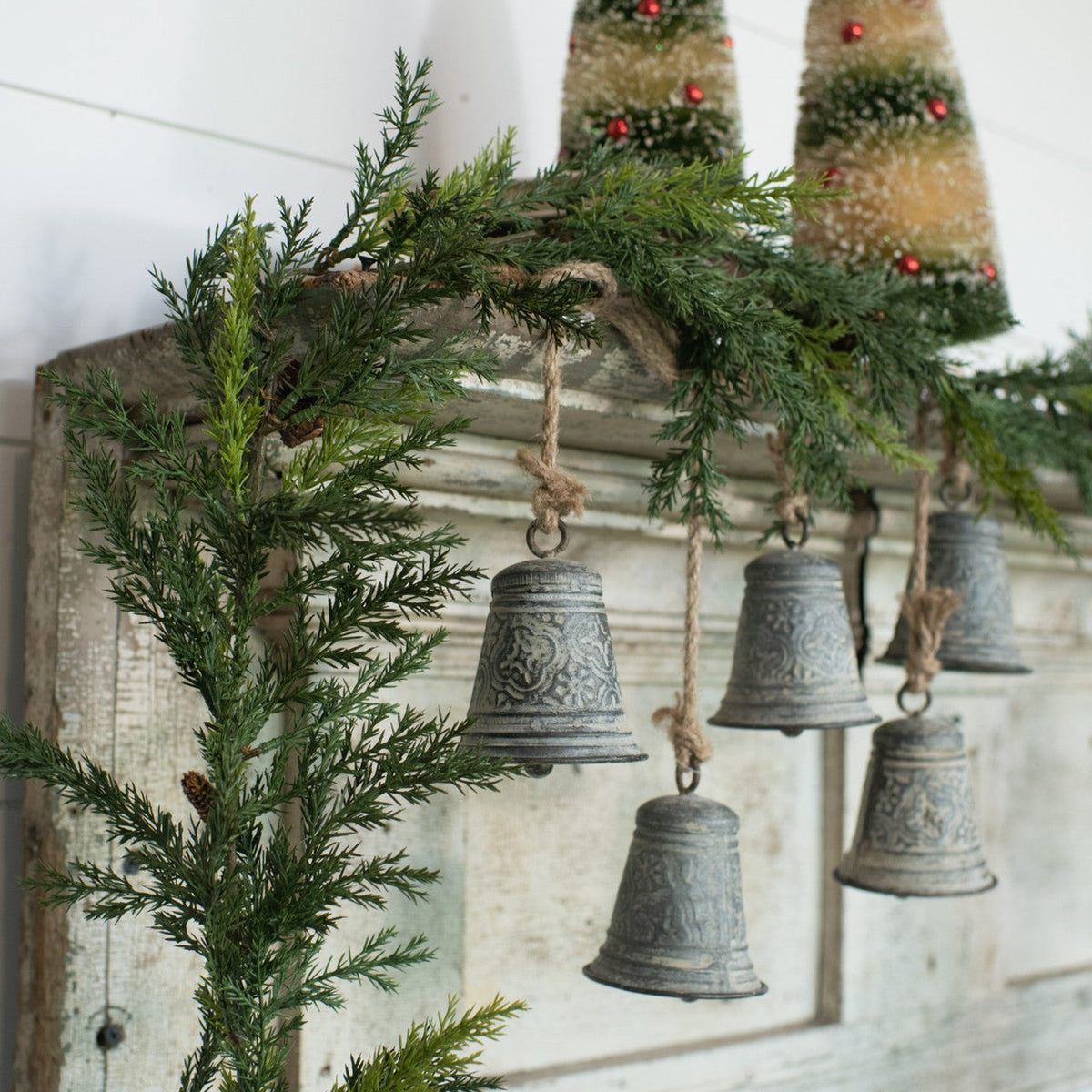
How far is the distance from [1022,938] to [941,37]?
35.7 inches

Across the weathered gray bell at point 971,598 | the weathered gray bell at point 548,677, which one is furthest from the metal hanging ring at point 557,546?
the weathered gray bell at point 971,598

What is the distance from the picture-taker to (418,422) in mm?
647

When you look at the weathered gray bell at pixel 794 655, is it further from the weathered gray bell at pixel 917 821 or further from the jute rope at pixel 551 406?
the jute rope at pixel 551 406

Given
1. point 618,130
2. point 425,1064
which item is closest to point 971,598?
point 618,130

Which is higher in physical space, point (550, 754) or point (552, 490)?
point (552, 490)

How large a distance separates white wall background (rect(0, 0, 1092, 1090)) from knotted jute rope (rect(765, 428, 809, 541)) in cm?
33

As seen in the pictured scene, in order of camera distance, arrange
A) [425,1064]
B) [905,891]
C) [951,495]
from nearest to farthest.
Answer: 1. [425,1064]
2. [905,891]
3. [951,495]

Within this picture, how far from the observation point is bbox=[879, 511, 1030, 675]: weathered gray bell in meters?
1.07

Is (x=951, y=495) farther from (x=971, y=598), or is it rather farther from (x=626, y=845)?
(x=626, y=845)

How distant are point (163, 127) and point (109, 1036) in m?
0.59

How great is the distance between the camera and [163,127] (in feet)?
2.96

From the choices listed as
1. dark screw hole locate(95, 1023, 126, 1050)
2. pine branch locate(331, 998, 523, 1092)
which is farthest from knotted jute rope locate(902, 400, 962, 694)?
dark screw hole locate(95, 1023, 126, 1050)

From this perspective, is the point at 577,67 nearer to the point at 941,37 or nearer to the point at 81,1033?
the point at 941,37

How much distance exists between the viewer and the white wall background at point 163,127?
2.77 feet
